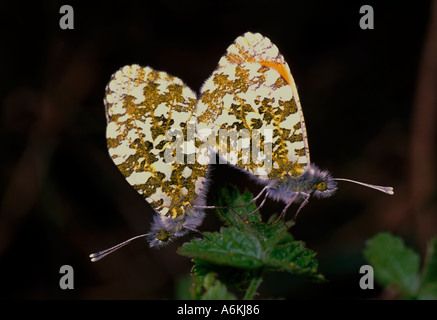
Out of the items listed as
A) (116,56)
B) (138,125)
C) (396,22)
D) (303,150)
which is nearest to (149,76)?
(138,125)

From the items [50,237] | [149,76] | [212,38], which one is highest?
[212,38]

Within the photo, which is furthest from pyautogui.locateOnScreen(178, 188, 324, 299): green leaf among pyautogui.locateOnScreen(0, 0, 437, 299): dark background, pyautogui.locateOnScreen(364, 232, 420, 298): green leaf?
pyautogui.locateOnScreen(0, 0, 437, 299): dark background

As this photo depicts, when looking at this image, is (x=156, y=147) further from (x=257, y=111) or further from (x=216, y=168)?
(x=216, y=168)

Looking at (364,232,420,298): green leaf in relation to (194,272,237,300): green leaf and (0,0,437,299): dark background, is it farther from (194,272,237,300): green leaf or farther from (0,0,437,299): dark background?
(0,0,437,299): dark background

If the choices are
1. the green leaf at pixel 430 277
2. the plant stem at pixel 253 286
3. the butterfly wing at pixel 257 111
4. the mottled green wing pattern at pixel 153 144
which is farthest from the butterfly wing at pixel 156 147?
the green leaf at pixel 430 277

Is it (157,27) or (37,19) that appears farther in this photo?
(157,27)

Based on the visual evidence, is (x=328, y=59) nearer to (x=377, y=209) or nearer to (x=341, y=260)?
(x=377, y=209)

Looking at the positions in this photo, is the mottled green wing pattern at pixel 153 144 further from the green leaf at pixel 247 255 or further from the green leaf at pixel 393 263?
the green leaf at pixel 393 263
